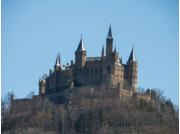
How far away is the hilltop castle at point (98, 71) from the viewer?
11162cm

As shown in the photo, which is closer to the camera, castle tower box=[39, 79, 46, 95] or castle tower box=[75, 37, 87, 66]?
castle tower box=[75, 37, 87, 66]

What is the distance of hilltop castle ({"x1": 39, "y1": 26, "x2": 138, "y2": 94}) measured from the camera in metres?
112

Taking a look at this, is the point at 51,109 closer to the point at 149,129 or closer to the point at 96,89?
the point at 96,89

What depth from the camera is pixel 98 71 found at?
112875 millimetres

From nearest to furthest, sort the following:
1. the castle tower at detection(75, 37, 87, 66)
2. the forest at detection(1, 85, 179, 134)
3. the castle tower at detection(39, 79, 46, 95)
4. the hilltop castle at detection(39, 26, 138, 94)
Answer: the forest at detection(1, 85, 179, 134) < the hilltop castle at detection(39, 26, 138, 94) < the castle tower at detection(75, 37, 87, 66) < the castle tower at detection(39, 79, 46, 95)

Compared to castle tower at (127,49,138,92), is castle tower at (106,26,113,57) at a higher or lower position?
higher

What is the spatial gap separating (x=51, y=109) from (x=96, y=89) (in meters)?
7.94

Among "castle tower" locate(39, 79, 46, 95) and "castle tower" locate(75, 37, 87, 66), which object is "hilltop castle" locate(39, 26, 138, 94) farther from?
"castle tower" locate(39, 79, 46, 95)

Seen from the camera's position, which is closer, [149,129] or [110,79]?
[149,129]

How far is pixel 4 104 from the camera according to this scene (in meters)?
110

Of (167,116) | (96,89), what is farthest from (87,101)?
(167,116)

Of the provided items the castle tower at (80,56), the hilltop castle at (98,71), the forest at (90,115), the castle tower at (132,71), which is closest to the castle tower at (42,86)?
the hilltop castle at (98,71)

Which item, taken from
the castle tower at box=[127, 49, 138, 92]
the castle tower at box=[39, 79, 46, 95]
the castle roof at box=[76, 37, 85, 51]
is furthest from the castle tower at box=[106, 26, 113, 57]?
the castle tower at box=[39, 79, 46, 95]

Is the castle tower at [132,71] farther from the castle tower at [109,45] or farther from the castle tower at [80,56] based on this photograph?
the castle tower at [80,56]
